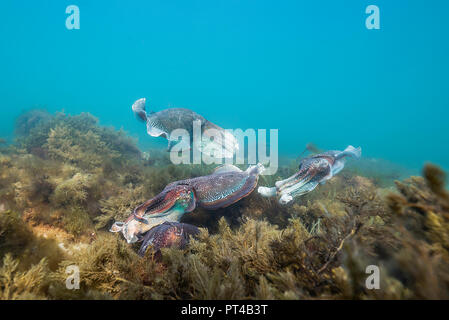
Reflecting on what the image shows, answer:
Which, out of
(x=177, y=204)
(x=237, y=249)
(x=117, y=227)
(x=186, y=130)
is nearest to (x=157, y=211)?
(x=177, y=204)

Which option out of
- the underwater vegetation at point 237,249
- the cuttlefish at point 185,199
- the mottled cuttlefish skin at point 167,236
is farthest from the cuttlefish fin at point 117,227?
the mottled cuttlefish skin at point 167,236

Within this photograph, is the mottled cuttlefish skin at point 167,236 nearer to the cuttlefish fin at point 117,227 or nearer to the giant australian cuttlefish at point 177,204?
the giant australian cuttlefish at point 177,204

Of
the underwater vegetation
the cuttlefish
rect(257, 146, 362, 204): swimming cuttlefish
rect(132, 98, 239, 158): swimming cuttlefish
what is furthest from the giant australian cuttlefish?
rect(132, 98, 239, 158): swimming cuttlefish

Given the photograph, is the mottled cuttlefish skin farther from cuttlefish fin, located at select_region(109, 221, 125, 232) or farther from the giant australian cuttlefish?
cuttlefish fin, located at select_region(109, 221, 125, 232)

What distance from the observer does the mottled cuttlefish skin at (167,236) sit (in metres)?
2.39

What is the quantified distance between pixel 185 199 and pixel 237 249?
1167mm

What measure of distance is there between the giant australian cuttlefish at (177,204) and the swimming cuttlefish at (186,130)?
2.54ft

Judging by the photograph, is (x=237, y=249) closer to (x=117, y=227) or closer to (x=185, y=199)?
(x=185, y=199)

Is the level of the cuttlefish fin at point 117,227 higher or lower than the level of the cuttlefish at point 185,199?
lower

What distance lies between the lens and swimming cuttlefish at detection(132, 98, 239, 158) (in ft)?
12.3

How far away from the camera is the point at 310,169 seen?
11.0 ft

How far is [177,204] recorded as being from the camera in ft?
9.52
